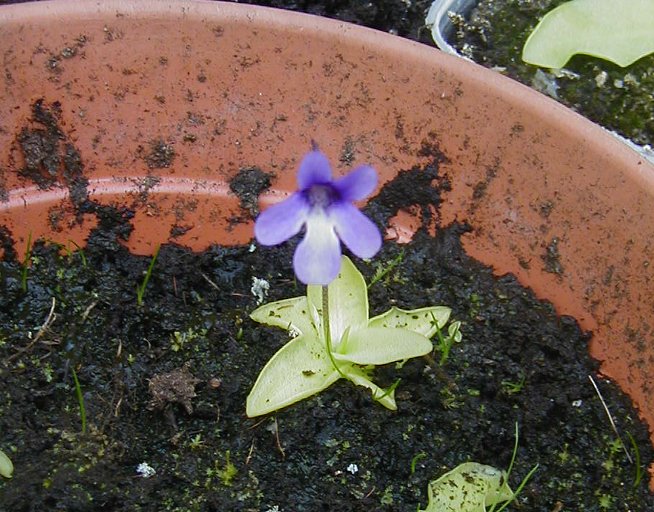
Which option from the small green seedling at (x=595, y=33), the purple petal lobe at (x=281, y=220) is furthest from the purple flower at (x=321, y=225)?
the small green seedling at (x=595, y=33)

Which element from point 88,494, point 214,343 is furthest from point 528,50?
point 88,494

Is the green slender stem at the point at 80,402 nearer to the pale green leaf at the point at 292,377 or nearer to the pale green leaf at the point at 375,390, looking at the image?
the pale green leaf at the point at 292,377

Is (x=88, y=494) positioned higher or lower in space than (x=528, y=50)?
lower

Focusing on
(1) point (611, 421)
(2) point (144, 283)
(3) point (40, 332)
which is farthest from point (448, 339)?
(3) point (40, 332)

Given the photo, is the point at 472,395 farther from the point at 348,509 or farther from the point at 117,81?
the point at 117,81

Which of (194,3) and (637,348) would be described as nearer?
(637,348)

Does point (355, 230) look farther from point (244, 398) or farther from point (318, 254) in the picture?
point (244, 398)

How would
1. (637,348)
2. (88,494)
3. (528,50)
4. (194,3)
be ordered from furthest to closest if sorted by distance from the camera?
(528,50)
(194,3)
(637,348)
(88,494)
